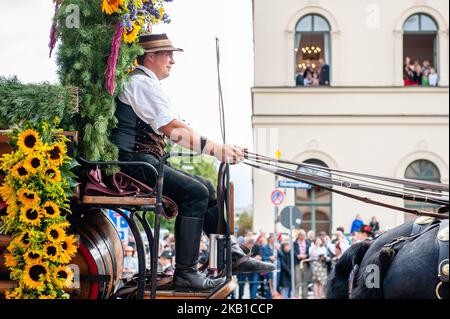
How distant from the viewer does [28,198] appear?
4.53 metres

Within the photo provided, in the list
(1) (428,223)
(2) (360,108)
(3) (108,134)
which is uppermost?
(2) (360,108)

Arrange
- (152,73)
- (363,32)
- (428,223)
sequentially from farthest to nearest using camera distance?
(363,32)
(152,73)
(428,223)

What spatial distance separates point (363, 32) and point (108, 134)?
20.3 m

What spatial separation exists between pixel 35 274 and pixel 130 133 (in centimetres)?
107

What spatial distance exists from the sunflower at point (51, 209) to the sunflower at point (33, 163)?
19cm

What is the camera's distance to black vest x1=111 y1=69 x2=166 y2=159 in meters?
5.13

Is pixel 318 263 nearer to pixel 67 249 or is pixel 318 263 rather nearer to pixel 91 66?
pixel 91 66

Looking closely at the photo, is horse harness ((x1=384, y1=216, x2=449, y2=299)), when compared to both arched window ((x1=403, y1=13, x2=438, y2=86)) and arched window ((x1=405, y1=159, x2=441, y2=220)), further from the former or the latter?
arched window ((x1=403, y1=13, x2=438, y2=86))

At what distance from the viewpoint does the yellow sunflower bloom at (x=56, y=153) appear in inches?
179

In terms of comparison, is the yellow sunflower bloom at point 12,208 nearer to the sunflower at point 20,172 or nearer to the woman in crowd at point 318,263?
the sunflower at point 20,172

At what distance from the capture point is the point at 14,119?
4.84 m

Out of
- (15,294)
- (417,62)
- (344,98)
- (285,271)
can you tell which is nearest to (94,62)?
(15,294)

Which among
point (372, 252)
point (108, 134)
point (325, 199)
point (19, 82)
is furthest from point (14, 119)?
point (325, 199)
